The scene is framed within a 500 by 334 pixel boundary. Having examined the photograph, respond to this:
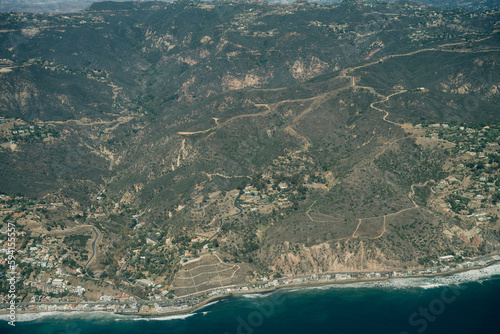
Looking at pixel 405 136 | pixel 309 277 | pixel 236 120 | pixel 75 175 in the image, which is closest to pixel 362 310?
pixel 309 277

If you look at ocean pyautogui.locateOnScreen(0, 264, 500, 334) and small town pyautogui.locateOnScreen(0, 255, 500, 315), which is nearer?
ocean pyautogui.locateOnScreen(0, 264, 500, 334)

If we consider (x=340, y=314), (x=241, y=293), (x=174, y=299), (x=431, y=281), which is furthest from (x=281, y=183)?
(x=431, y=281)

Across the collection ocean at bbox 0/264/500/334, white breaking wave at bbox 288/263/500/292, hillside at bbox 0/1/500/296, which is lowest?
white breaking wave at bbox 288/263/500/292

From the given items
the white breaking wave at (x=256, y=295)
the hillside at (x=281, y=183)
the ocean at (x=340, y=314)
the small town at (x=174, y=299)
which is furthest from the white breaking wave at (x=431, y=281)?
the white breaking wave at (x=256, y=295)

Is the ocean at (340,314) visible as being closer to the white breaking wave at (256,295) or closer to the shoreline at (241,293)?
the white breaking wave at (256,295)

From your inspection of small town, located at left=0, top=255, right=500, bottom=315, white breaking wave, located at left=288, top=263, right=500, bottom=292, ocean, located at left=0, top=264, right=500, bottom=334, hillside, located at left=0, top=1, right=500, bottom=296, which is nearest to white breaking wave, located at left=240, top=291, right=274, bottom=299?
ocean, located at left=0, top=264, right=500, bottom=334

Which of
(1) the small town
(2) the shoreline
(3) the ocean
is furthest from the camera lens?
(1) the small town

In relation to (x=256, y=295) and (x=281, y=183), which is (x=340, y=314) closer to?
(x=256, y=295)

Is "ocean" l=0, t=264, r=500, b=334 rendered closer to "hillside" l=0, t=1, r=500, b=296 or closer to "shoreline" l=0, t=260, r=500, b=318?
"shoreline" l=0, t=260, r=500, b=318

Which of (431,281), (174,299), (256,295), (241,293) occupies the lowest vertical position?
(431,281)
